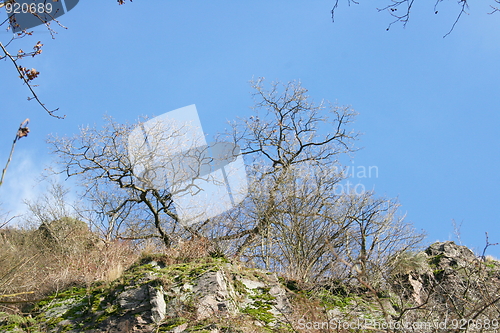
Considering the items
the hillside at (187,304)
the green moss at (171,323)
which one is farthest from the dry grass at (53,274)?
the green moss at (171,323)

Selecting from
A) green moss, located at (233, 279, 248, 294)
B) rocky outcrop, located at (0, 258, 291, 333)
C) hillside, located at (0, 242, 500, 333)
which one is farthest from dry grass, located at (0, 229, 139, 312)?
green moss, located at (233, 279, 248, 294)

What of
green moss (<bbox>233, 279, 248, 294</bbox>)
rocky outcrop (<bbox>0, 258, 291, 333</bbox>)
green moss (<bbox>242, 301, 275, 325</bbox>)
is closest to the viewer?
rocky outcrop (<bbox>0, 258, 291, 333</bbox>)

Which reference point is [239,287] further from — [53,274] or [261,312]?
[53,274]

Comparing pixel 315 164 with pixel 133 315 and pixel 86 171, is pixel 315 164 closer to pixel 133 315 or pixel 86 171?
pixel 86 171

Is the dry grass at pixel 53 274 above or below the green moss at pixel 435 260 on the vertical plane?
below

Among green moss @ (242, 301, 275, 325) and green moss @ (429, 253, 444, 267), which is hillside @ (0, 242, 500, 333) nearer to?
green moss @ (242, 301, 275, 325)

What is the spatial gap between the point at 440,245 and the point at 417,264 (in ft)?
8.05

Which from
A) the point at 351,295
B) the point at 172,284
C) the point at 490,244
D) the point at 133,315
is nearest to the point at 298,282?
the point at 351,295

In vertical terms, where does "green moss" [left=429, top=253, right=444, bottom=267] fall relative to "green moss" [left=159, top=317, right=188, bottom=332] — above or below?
above

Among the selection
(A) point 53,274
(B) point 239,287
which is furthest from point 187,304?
(A) point 53,274

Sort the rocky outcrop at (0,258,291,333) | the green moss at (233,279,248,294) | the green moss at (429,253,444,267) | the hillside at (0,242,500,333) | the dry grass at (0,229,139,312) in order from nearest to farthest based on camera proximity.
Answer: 1. the hillside at (0,242,500,333)
2. the rocky outcrop at (0,258,291,333)
3. the green moss at (233,279,248,294)
4. the dry grass at (0,229,139,312)
5. the green moss at (429,253,444,267)

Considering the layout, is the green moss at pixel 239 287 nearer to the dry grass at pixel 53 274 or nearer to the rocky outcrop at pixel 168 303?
the rocky outcrop at pixel 168 303

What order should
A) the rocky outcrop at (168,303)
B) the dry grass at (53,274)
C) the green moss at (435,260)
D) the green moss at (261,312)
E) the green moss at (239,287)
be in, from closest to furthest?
the rocky outcrop at (168,303)
the green moss at (261,312)
the green moss at (239,287)
the dry grass at (53,274)
the green moss at (435,260)

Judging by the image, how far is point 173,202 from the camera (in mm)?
14773
